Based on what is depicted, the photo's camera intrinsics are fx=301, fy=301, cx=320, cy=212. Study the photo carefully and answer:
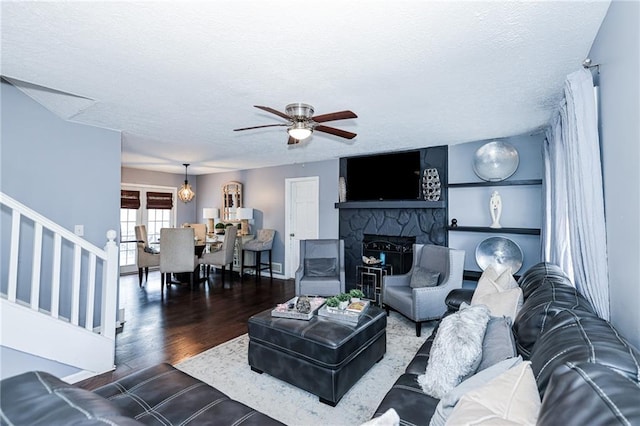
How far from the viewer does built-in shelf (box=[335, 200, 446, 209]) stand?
4422 mm

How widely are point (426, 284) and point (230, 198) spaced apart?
5078 millimetres

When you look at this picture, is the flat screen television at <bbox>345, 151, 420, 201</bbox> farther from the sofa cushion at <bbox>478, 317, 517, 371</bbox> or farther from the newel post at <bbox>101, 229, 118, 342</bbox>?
the newel post at <bbox>101, 229, 118, 342</bbox>

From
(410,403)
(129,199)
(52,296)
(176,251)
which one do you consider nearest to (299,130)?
(410,403)

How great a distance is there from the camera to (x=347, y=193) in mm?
5457

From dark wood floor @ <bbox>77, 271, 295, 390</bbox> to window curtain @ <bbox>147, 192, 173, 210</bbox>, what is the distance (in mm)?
1809

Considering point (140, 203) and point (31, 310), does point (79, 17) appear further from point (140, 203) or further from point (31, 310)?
point (140, 203)

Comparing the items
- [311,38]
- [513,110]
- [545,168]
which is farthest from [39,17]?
[545,168]

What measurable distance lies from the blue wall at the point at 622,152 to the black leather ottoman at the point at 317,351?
1547 mm

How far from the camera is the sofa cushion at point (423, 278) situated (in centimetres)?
357

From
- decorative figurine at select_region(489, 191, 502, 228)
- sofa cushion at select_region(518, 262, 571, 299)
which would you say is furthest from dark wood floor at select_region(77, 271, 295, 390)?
decorative figurine at select_region(489, 191, 502, 228)

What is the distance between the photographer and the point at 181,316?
3.94 metres

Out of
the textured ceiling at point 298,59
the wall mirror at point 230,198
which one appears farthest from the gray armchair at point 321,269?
the wall mirror at point 230,198

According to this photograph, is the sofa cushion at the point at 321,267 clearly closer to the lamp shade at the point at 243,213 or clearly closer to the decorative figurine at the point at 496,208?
the decorative figurine at the point at 496,208

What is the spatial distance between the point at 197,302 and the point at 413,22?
14.6ft
